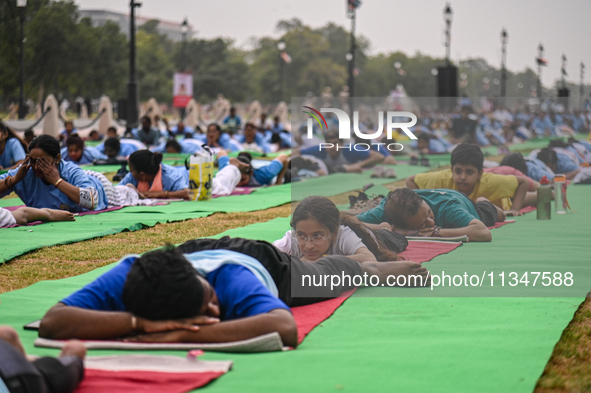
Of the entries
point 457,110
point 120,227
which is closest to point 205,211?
point 120,227

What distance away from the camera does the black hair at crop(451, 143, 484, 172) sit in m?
6.71


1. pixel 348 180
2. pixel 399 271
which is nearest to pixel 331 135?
pixel 399 271

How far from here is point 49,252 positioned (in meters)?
6.21

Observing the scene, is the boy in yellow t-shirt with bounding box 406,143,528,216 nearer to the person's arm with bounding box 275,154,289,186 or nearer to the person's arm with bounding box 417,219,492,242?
the person's arm with bounding box 417,219,492,242

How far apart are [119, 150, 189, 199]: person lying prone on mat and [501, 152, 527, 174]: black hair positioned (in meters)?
4.34

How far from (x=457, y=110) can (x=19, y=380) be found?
1048 cm

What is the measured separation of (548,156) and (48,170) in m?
7.00

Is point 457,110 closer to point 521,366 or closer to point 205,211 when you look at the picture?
point 205,211

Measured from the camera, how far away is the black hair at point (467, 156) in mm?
6715

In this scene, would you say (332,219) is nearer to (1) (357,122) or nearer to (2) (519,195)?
(1) (357,122)

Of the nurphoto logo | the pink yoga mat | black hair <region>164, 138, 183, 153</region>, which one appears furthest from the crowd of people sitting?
black hair <region>164, 138, 183, 153</region>

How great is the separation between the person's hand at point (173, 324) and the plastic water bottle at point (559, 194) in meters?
6.41

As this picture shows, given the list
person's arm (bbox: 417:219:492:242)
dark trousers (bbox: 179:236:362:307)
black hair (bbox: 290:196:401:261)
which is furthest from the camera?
person's arm (bbox: 417:219:492:242)

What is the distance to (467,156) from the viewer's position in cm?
683
